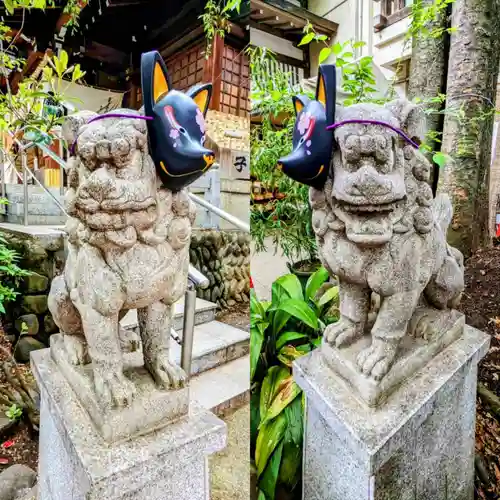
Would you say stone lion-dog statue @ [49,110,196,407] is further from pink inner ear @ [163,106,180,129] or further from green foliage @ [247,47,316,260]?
Result: green foliage @ [247,47,316,260]

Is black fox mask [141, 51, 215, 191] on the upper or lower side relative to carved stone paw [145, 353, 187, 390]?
upper

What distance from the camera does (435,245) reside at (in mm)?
1062

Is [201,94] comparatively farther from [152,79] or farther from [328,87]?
[328,87]

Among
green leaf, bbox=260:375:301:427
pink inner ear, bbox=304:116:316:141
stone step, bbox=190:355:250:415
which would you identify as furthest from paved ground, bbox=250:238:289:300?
pink inner ear, bbox=304:116:316:141

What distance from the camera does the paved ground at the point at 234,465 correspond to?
1.66 meters

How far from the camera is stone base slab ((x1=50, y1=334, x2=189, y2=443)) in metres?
0.86

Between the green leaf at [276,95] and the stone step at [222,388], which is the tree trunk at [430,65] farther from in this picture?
the stone step at [222,388]

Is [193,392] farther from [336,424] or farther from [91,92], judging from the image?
[91,92]

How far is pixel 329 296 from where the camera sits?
1891mm

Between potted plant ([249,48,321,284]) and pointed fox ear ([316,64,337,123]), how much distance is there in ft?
2.16

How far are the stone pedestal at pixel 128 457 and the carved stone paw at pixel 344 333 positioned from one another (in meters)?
0.37

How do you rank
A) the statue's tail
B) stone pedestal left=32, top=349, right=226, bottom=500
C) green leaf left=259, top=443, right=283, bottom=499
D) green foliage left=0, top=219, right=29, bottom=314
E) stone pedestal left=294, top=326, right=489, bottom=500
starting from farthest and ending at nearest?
1. green foliage left=0, top=219, right=29, bottom=314
2. green leaf left=259, top=443, right=283, bottom=499
3. the statue's tail
4. stone pedestal left=294, top=326, right=489, bottom=500
5. stone pedestal left=32, top=349, right=226, bottom=500

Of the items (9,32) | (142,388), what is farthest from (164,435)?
(9,32)

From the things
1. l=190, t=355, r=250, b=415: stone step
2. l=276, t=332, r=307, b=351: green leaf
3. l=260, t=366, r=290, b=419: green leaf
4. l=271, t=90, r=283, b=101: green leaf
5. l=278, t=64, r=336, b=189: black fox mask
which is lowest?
l=190, t=355, r=250, b=415: stone step
